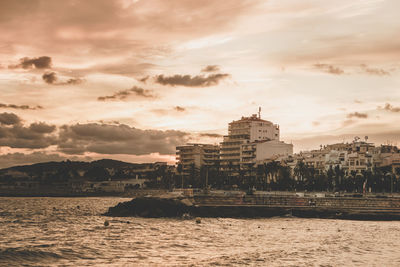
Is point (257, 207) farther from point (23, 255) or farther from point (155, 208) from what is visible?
point (23, 255)

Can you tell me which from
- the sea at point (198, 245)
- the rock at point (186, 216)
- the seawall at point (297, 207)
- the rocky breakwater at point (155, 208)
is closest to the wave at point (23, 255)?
the sea at point (198, 245)

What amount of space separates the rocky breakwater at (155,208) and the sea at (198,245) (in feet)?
60.4

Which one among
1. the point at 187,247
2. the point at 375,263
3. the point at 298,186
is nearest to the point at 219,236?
the point at 187,247

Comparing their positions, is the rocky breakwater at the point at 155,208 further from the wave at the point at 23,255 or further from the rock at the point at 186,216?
the wave at the point at 23,255

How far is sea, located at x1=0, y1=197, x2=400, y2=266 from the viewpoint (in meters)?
39.2

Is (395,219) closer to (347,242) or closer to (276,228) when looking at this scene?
(276,228)

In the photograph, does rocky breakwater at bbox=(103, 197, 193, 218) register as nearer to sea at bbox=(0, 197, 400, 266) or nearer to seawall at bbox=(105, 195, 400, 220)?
seawall at bbox=(105, 195, 400, 220)

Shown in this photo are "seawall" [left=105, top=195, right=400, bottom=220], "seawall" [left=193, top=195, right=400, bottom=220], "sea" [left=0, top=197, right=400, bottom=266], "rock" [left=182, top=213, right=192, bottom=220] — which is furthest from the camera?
"seawall" [left=105, top=195, right=400, bottom=220]

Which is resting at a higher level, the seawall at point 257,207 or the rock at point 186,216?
the seawall at point 257,207

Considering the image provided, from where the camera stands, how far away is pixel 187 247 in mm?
47469

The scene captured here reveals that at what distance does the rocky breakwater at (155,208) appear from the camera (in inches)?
3509

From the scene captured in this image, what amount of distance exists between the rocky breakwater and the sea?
60.4 feet

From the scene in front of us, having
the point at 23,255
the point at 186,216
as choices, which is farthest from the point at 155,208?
the point at 23,255

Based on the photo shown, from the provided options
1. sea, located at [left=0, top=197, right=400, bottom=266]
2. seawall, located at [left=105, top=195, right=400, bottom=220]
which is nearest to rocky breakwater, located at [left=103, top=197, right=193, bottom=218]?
seawall, located at [left=105, top=195, right=400, bottom=220]
